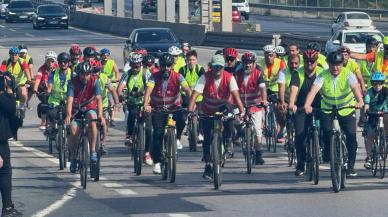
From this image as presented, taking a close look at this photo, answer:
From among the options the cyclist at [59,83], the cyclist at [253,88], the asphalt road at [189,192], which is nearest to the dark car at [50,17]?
the asphalt road at [189,192]

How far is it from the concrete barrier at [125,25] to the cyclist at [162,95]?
39.0 meters

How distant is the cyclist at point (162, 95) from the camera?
18281mm

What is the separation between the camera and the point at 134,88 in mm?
20594

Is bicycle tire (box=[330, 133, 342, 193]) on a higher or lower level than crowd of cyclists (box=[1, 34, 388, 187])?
lower

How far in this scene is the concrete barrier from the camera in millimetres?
58656

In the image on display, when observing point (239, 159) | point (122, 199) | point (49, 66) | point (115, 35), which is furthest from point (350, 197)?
point (115, 35)

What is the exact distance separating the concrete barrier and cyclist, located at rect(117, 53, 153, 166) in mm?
36621

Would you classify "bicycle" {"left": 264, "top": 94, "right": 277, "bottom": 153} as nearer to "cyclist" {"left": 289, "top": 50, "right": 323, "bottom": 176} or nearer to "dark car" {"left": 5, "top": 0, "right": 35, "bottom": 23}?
"cyclist" {"left": 289, "top": 50, "right": 323, "bottom": 176}

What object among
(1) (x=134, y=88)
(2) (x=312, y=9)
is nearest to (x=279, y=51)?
(1) (x=134, y=88)

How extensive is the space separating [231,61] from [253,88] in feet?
2.28

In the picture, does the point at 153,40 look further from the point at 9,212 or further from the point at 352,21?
the point at 9,212

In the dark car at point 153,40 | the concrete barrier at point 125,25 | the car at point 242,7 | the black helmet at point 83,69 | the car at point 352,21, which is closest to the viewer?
the black helmet at point 83,69

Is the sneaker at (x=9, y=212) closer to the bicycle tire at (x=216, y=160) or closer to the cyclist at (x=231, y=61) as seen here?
the bicycle tire at (x=216, y=160)

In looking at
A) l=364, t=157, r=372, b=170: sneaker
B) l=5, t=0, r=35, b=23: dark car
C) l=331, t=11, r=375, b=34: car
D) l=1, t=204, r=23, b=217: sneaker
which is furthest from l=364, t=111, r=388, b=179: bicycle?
l=5, t=0, r=35, b=23: dark car
